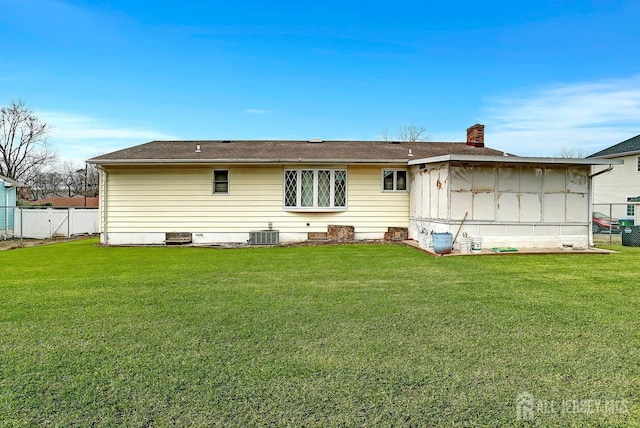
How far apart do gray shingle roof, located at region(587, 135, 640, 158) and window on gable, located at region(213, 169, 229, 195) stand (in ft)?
72.5

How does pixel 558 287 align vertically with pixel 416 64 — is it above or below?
below

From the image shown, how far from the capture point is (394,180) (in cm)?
1393

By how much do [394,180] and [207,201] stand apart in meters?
6.38

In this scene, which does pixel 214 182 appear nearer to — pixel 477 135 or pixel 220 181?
pixel 220 181

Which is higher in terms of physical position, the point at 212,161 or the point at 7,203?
the point at 212,161

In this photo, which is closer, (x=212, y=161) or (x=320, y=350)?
(x=320, y=350)

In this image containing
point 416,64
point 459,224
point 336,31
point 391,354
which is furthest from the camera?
point 416,64

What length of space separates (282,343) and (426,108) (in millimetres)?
24256

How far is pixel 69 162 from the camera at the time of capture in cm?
5056

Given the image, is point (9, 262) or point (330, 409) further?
point (9, 262)

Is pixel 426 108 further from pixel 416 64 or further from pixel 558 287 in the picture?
pixel 558 287

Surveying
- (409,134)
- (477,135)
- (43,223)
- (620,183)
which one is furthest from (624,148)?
(43,223)

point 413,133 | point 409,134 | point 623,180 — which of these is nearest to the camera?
point 623,180

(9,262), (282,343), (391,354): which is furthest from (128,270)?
(391,354)
